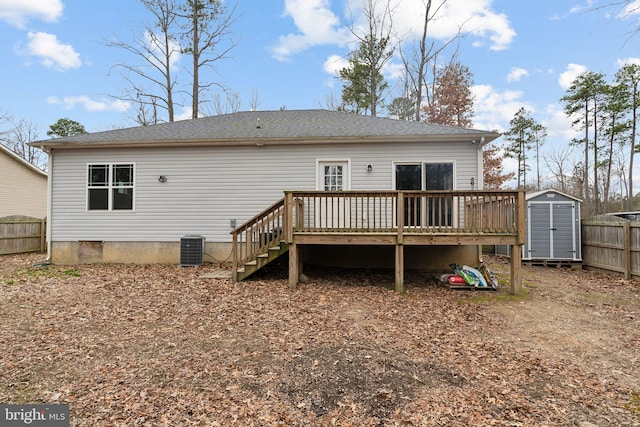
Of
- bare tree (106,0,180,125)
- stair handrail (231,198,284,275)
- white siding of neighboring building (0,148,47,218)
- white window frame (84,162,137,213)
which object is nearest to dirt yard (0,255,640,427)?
stair handrail (231,198,284,275)

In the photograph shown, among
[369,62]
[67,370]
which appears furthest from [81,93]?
[67,370]

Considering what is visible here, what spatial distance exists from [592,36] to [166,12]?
18463mm

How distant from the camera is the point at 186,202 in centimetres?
916

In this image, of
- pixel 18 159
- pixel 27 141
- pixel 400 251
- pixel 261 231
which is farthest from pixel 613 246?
pixel 27 141

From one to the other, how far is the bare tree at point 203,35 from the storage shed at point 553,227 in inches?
620

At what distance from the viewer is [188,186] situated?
9156mm

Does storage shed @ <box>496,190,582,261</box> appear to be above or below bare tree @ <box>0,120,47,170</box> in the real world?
below

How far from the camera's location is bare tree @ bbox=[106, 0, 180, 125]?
642 inches

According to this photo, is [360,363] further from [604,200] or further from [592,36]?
[604,200]

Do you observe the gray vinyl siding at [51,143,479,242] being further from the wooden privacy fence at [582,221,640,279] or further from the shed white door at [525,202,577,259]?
the wooden privacy fence at [582,221,640,279]

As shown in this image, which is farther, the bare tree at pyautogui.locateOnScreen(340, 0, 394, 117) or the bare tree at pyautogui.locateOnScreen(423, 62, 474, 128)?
the bare tree at pyautogui.locateOnScreen(423, 62, 474, 128)

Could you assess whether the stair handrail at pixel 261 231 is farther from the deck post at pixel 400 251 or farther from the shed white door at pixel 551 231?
the shed white door at pixel 551 231

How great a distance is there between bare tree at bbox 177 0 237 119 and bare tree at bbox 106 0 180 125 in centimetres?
80

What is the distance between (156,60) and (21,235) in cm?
1036
